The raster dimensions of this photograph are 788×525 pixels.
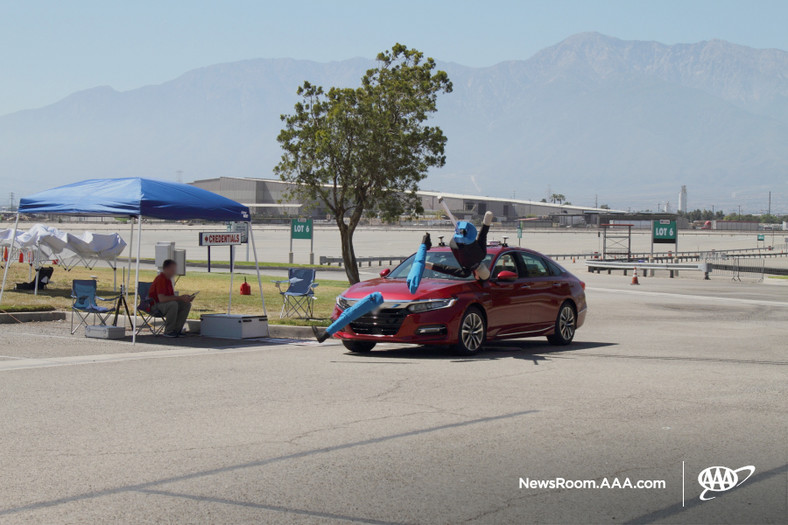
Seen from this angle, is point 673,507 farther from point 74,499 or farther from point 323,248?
point 323,248

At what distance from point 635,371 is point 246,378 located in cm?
507

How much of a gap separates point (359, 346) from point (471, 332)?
179 centimetres

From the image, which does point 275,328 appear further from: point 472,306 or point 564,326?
point 564,326

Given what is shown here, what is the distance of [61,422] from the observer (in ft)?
26.9

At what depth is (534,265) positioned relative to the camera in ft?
50.1

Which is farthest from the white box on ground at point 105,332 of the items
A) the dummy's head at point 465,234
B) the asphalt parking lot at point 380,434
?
the dummy's head at point 465,234

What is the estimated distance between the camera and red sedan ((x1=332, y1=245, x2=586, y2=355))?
13.1m

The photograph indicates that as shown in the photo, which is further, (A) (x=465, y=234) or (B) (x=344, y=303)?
(B) (x=344, y=303)

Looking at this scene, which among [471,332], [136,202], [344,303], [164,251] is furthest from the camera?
[164,251]

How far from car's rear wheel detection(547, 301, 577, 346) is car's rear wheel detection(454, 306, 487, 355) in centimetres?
207

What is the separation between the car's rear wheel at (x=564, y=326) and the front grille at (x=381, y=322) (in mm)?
3459

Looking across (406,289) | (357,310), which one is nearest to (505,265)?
(406,289)

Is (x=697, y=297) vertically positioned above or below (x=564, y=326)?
below

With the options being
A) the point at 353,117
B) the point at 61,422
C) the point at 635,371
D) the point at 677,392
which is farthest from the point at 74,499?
the point at 353,117
